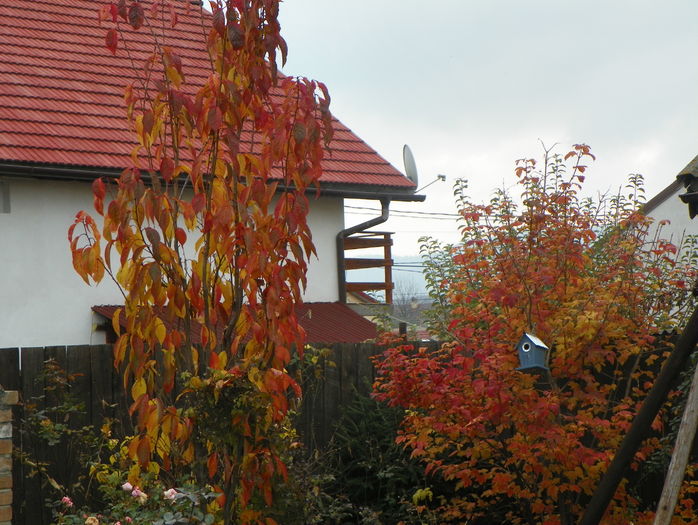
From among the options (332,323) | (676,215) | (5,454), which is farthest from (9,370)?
(676,215)

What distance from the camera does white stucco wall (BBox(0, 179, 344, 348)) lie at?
10.2 m

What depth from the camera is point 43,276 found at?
10.4 metres

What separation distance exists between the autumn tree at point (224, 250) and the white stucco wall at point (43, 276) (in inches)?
228

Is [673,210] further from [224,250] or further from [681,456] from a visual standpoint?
[224,250]

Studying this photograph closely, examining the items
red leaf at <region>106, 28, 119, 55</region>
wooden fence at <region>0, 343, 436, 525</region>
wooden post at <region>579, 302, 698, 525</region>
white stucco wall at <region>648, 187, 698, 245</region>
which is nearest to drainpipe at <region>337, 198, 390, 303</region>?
wooden fence at <region>0, 343, 436, 525</region>

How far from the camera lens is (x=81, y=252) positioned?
4.68 m

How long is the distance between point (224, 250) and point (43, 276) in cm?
637

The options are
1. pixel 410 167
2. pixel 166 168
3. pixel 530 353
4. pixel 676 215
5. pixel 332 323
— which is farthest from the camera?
pixel 676 215

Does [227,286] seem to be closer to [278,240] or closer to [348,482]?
[278,240]

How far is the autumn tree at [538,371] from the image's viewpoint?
21.9 ft

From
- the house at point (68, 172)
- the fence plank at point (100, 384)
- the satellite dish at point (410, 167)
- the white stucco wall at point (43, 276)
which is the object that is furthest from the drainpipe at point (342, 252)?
the fence plank at point (100, 384)

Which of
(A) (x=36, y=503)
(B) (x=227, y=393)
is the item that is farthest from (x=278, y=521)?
(A) (x=36, y=503)

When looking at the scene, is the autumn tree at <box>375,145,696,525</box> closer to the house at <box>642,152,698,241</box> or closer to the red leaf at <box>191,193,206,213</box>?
the red leaf at <box>191,193,206,213</box>

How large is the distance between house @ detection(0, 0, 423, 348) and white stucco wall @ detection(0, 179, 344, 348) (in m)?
0.01
